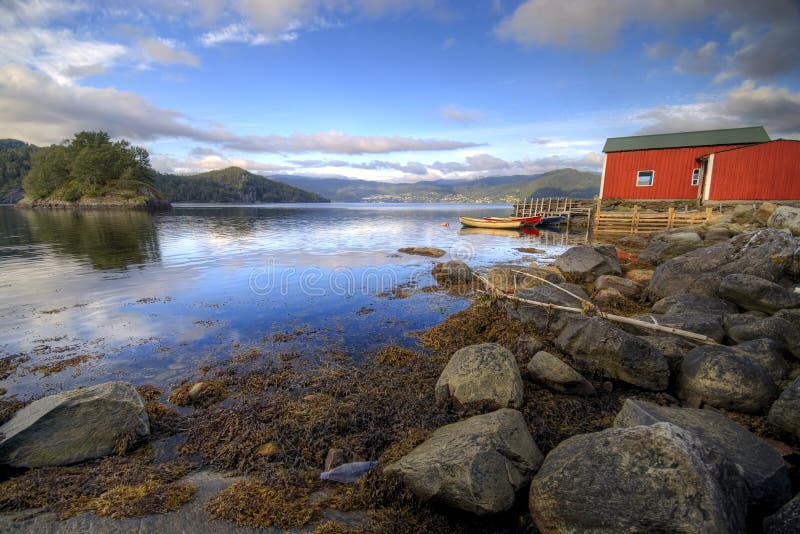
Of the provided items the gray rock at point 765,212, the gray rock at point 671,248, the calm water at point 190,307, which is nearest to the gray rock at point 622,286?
the calm water at point 190,307

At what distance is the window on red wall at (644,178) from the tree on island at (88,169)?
133 metres

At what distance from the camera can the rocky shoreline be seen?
12.1ft

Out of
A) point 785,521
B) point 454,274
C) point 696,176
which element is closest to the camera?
point 785,521

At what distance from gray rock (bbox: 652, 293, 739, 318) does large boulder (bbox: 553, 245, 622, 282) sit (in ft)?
19.9

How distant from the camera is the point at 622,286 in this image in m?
14.3

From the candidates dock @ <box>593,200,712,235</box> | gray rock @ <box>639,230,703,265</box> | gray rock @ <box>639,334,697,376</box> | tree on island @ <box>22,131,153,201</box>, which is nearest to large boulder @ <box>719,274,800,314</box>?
gray rock @ <box>639,334,697,376</box>

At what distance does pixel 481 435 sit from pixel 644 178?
167 ft

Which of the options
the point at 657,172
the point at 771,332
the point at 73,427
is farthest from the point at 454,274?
the point at 657,172

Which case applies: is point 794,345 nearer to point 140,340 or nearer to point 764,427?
point 764,427

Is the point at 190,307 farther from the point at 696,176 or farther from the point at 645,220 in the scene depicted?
the point at 696,176

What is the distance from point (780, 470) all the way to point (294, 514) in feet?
19.1

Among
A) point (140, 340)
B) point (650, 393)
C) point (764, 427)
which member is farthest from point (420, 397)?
point (140, 340)

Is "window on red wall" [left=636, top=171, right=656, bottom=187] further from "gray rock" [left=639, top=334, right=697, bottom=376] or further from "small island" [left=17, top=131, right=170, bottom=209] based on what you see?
"small island" [left=17, top=131, right=170, bottom=209]

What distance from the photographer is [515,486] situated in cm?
440
